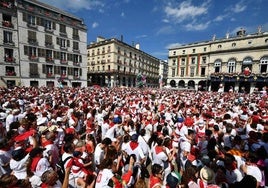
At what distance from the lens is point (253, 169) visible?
351 centimetres

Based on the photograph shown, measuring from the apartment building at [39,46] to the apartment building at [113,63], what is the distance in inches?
553

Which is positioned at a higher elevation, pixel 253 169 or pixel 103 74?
pixel 103 74

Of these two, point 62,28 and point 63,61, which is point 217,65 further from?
point 62,28

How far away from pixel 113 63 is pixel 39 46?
77.4 feet

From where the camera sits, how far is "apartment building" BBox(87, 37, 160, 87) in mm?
52719

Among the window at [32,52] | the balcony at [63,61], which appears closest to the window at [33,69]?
the window at [32,52]

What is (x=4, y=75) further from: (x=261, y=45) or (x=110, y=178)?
(x=261, y=45)

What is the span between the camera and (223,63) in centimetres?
4288

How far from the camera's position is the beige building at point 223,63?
3750 centimetres

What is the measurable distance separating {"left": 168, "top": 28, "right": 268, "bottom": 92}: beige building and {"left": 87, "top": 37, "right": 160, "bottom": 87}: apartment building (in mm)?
12696

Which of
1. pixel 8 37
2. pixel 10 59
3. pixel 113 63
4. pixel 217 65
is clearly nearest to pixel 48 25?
pixel 8 37

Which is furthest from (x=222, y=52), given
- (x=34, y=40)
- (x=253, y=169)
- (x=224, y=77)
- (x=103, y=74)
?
(x=253, y=169)

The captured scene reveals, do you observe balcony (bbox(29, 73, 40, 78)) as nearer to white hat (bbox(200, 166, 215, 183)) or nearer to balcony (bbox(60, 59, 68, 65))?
balcony (bbox(60, 59, 68, 65))

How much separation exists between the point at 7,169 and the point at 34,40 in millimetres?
34131
